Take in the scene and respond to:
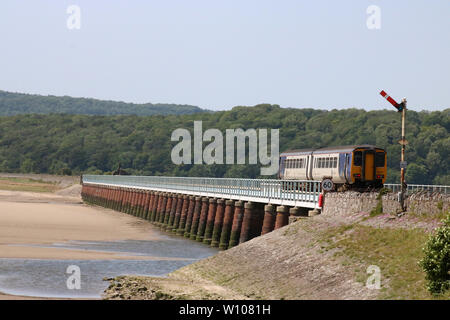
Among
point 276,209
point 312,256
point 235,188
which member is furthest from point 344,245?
point 235,188

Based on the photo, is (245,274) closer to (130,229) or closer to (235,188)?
(235,188)

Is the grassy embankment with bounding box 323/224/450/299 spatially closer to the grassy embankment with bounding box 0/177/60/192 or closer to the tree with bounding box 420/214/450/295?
the tree with bounding box 420/214/450/295

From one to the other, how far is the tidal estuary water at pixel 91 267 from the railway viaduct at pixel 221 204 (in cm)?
264

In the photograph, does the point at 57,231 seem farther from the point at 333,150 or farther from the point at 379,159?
the point at 379,159

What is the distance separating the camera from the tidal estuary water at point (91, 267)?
30906mm

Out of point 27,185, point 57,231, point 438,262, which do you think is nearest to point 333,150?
point 438,262

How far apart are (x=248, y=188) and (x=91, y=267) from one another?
12.9m

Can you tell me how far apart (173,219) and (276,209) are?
27729 millimetres

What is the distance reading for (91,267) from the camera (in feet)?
126

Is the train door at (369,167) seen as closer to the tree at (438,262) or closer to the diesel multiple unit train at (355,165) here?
the diesel multiple unit train at (355,165)

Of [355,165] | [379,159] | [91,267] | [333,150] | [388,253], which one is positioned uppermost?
[333,150]

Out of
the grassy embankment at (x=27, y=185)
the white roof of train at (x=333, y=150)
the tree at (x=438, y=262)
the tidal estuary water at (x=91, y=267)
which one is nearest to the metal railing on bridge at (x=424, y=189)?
the white roof of train at (x=333, y=150)
